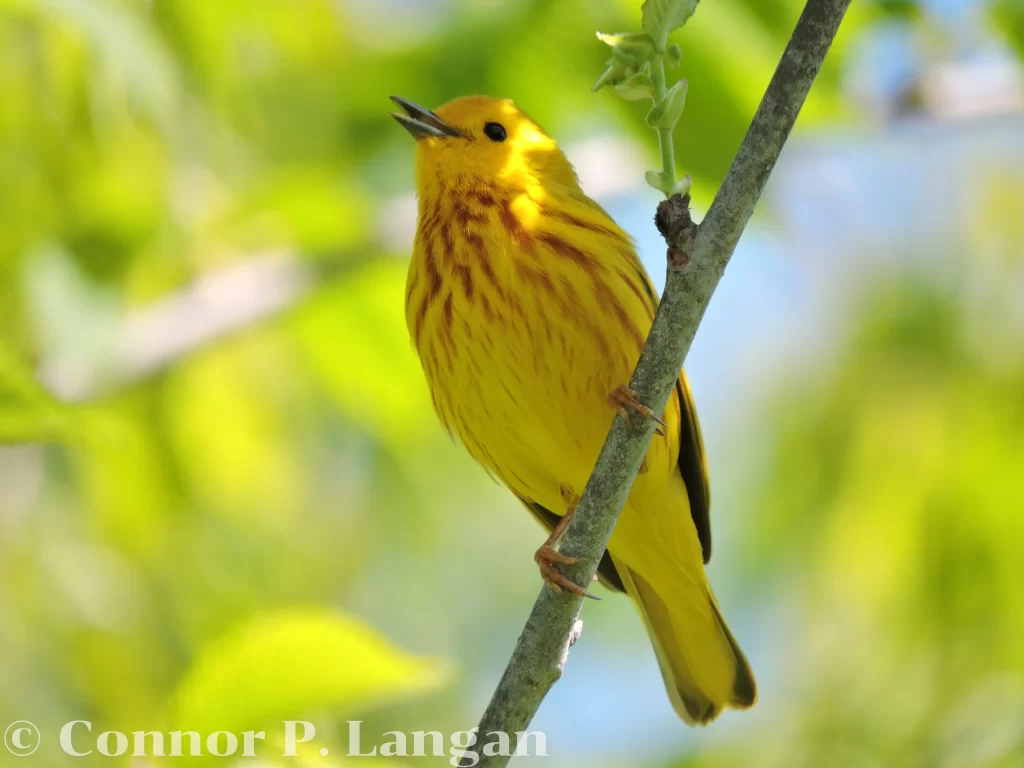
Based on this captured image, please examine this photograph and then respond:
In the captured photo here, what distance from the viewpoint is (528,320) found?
120 inches

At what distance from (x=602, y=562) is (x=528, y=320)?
1.21 metres

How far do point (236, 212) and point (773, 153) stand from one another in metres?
2.20

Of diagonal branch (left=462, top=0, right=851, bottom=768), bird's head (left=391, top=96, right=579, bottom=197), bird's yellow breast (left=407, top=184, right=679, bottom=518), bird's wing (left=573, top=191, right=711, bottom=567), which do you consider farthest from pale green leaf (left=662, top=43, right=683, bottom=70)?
bird's head (left=391, top=96, right=579, bottom=197)

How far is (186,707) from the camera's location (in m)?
1.88

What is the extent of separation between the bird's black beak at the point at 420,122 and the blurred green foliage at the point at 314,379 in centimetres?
8

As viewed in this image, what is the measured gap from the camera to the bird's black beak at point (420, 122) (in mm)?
3533

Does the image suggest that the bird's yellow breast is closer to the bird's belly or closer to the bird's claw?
the bird's belly

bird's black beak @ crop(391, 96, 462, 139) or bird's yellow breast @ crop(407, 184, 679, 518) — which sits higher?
bird's black beak @ crop(391, 96, 462, 139)

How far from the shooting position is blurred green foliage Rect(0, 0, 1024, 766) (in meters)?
3.11

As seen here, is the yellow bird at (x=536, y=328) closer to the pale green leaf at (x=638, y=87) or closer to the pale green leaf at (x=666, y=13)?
the pale green leaf at (x=638, y=87)

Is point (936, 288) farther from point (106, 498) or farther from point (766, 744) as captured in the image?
point (106, 498)

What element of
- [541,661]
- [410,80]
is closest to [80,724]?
[541,661]

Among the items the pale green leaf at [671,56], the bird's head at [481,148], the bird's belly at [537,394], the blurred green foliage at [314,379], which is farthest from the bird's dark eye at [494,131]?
the pale green leaf at [671,56]

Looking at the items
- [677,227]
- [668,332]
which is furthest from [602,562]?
[677,227]
